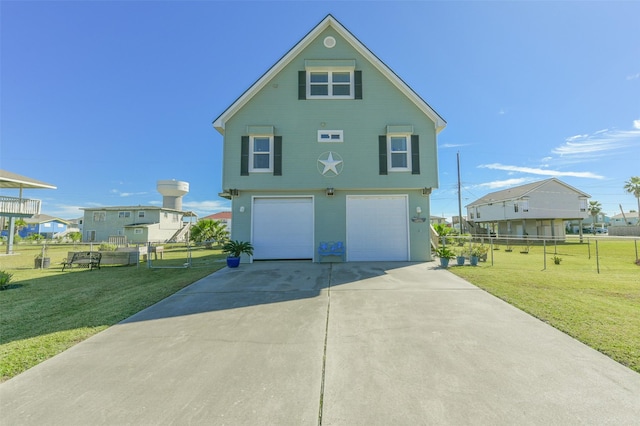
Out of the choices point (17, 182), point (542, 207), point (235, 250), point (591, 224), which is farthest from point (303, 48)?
point (591, 224)

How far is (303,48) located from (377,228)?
27.5 feet

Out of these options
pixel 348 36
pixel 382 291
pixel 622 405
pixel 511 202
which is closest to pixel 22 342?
pixel 382 291

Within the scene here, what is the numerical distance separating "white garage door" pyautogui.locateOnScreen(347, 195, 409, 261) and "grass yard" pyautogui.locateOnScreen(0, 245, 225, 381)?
5.77 metres

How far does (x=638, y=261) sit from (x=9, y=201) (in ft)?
122

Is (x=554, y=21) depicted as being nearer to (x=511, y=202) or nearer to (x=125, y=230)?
(x=511, y=202)

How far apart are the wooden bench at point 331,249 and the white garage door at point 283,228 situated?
531mm

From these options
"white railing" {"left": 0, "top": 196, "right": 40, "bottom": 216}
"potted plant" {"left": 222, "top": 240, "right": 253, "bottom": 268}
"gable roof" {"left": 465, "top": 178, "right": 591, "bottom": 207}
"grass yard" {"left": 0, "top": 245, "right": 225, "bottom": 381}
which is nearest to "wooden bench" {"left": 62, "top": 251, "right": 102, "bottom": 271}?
"grass yard" {"left": 0, "top": 245, "right": 225, "bottom": 381}

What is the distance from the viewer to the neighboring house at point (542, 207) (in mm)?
31453

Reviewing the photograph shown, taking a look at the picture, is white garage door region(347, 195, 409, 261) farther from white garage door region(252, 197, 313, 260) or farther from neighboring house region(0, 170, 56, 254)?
neighboring house region(0, 170, 56, 254)

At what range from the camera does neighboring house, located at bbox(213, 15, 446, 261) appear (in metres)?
10.5

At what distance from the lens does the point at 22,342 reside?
3.55 meters

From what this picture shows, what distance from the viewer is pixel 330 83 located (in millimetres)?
10883

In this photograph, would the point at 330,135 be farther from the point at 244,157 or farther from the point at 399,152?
the point at 244,157

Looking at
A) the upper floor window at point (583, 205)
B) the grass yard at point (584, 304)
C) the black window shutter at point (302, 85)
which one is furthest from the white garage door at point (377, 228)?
the upper floor window at point (583, 205)
